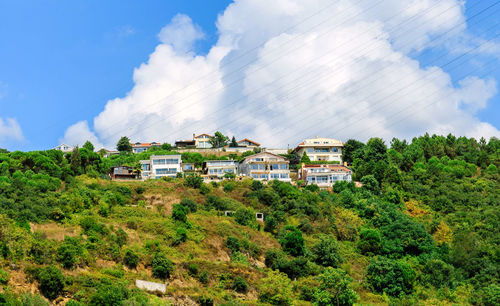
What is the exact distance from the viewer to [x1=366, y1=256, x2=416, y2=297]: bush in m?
55.5

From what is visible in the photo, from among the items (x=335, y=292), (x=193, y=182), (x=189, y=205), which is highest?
(x=193, y=182)

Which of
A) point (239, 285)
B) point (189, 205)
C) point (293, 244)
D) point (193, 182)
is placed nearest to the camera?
point (239, 285)

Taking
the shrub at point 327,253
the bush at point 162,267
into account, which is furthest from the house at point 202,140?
the bush at point 162,267

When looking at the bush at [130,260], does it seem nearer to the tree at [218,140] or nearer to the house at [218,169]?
the house at [218,169]

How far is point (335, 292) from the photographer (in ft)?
163

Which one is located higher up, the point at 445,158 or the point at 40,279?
the point at 445,158

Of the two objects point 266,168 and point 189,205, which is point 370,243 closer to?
point 189,205

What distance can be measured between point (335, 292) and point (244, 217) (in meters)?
18.9

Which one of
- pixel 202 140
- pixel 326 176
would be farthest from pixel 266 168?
pixel 202 140

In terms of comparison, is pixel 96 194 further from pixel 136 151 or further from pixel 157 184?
pixel 136 151

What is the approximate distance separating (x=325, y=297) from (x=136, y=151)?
79.1m

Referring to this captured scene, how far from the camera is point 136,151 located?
394 ft

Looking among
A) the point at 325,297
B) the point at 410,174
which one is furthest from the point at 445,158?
the point at 325,297

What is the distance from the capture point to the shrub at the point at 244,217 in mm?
65438
